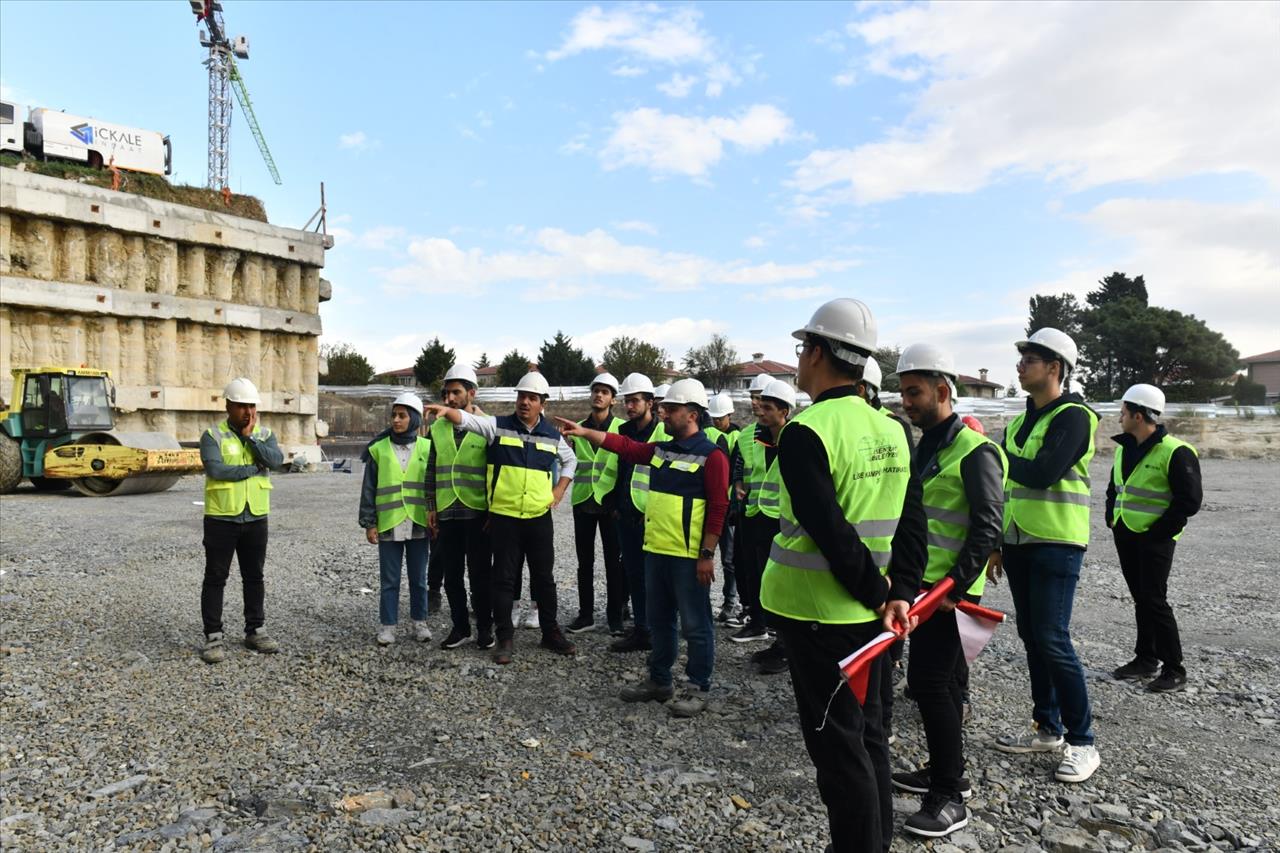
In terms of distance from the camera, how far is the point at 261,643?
5.69m

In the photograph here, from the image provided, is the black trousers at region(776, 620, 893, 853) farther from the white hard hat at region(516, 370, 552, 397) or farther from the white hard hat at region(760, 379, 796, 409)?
the white hard hat at region(516, 370, 552, 397)

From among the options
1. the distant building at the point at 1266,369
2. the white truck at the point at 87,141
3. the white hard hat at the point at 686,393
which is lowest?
the white hard hat at the point at 686,393

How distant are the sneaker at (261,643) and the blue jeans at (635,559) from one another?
255 cm

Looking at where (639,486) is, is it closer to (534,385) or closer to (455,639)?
(534,385)

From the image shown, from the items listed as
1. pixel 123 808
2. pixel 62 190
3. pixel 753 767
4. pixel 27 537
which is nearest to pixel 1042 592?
pixel 753 767

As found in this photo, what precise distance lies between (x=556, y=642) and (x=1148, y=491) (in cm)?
404

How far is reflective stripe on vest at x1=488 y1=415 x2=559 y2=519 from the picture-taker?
17.8 feet

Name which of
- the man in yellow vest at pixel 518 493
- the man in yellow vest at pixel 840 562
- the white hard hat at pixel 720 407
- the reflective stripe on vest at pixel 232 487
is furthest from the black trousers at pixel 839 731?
the white hard hat at pixel 720 407

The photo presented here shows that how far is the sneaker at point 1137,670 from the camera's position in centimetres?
517

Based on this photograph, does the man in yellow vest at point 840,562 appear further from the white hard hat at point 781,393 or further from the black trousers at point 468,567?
the black trousers at point 468,567

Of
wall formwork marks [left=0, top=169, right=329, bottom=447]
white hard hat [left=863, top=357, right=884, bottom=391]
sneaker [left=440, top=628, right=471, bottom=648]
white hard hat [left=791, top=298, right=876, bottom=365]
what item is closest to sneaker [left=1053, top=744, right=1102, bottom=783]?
white hard hat [left=863, top=357, right=884, bottom=391]

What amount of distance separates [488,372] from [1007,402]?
4783 cm

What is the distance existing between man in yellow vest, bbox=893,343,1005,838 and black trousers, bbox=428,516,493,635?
317cm

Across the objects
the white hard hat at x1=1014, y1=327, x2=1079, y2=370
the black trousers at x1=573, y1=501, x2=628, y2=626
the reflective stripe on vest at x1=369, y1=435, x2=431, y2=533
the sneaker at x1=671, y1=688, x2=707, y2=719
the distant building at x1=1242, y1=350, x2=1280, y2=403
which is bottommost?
the sneaker at x1=671, y1=688, x2=707, y2=719
